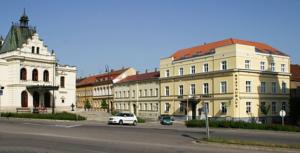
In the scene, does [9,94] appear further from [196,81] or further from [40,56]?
[196,81]

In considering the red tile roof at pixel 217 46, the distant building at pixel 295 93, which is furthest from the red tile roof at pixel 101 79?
the distant building at pixel 295 93

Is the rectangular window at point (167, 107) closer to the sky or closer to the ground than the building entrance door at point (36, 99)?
closer to the ground

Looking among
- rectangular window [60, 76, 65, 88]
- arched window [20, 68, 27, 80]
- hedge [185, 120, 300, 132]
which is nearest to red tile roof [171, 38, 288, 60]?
hedge [185, 120, 300, 132]

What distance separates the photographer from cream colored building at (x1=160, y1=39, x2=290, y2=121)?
56281mm

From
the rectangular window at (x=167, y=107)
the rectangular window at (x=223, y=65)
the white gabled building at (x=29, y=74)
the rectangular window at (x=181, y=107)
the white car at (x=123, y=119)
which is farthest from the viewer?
the white gabled building at (x=29, y=74)

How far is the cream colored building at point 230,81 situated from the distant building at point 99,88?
26853 mm

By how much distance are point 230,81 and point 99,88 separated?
158ft

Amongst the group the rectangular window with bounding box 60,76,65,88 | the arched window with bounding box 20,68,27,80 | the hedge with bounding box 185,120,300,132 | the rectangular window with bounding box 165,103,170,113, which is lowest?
the hedge with bounding box 185,120,300,132

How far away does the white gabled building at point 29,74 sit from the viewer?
6962 centimetres

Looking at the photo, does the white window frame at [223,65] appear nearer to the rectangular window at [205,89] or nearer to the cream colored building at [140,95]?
the rectangular window at [205,89]

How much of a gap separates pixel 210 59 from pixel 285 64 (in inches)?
488

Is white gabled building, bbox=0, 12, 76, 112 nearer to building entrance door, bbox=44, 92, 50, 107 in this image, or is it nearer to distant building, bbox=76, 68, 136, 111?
building entrance door, bbox=44, 92, 50, 107

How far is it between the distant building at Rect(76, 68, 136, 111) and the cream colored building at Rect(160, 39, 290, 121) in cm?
2685

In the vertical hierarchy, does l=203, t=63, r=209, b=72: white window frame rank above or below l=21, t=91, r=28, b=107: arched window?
above
